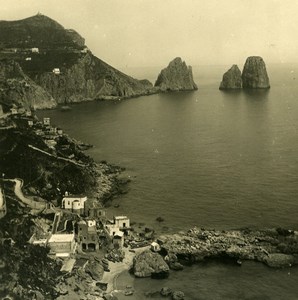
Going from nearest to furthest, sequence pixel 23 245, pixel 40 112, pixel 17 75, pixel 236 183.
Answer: pixel 23 245
pixel 236 183
pixel 40 112
pixel 17 75

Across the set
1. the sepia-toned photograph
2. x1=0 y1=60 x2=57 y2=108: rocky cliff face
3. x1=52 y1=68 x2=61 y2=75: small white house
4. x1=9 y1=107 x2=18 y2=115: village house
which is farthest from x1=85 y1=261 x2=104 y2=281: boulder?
x1=52 y1=68 x2=61 y2=75: small white house

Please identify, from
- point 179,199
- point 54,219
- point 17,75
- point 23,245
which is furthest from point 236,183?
point 17,75

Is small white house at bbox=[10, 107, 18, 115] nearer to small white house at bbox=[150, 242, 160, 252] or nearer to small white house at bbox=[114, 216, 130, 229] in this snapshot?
small white house at bbox=[114, 216, 130, 229]

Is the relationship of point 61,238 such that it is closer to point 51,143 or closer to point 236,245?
point 236,245

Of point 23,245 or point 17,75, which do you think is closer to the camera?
point 23,245

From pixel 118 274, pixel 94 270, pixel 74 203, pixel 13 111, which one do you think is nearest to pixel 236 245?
pixel 118 274

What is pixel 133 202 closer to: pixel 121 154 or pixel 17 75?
pixel 121 154
